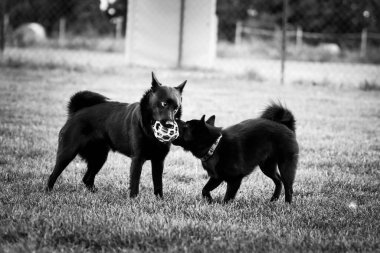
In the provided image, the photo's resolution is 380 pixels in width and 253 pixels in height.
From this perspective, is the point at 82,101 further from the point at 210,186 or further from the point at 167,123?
the point at 210,186

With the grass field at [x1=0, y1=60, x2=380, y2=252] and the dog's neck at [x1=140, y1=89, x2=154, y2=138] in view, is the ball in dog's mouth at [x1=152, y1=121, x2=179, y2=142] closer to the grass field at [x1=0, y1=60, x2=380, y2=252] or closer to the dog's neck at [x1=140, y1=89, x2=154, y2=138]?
the dog's neck at [x1=140, y1=89, x2=154, y2=138]

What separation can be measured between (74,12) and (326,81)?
1194 inches

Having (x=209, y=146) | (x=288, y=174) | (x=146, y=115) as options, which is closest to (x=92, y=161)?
(x=146, y=115)

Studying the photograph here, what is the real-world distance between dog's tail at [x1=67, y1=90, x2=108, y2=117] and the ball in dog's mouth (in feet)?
2.94

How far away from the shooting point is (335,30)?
34.5 meters

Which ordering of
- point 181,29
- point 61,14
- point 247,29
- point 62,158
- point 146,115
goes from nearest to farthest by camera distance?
point 146,115, point 62,158, point 181,29, point 247,29, point 61,14

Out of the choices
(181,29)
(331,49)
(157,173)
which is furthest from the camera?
(331,49)

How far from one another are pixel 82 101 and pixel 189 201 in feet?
4.54

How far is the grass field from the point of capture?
2.94m

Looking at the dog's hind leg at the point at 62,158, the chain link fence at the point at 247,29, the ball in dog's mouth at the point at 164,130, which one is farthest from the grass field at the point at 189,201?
the chain link fence at the point at 247,29

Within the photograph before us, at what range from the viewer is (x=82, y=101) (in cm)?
454

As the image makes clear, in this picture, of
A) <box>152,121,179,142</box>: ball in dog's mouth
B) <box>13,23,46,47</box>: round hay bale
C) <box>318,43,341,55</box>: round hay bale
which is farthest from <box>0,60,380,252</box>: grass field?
<box>318,43,341,55</box>: round hay bale

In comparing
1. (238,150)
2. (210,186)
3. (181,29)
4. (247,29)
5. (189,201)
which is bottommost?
(189,201)

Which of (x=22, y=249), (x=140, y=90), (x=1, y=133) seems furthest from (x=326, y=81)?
(x=22, y=249)
